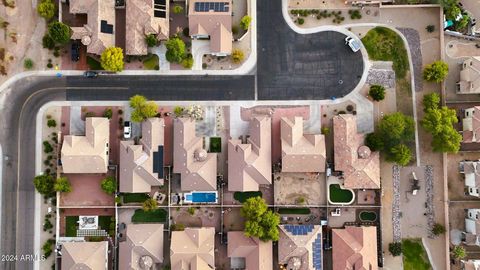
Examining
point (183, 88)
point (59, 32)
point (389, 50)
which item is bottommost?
point (183, 88)

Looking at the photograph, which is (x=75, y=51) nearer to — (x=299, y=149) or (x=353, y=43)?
(x=299, y=149)

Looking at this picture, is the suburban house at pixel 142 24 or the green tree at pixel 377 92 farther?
the green tree at pixel 377 92

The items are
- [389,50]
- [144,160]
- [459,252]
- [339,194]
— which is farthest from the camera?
[389,50]

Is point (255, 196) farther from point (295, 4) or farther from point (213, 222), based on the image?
point (295, 4)

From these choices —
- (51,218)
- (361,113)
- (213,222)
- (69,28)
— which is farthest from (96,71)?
(361,113)

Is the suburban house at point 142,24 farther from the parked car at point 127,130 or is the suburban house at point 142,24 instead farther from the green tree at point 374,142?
the green tree at point 374,142

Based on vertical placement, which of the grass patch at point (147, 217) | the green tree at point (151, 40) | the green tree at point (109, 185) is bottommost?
the grass patch at point (147, 217)

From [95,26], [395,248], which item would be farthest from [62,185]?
[395,248]

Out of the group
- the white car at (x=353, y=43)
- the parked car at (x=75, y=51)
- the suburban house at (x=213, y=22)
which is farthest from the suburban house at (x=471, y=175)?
the parked car at (x=75, y=51)
